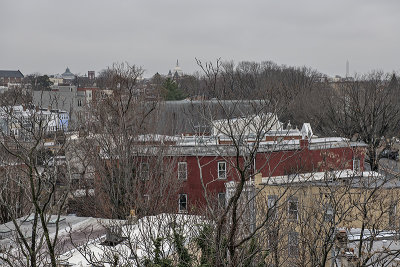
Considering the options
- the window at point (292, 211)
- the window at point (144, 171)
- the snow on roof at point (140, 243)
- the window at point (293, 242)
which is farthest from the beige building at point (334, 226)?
the window at point (144, 171)

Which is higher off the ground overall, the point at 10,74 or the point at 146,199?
the point at 10,74

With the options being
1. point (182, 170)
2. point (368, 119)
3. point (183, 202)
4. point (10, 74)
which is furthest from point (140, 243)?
point (10, 74)

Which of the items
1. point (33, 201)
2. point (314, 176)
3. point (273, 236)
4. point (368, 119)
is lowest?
point (273, 236)

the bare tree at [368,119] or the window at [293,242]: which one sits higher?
the bare tree at [368,119]

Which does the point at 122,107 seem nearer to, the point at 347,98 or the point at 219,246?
the point at 219,246

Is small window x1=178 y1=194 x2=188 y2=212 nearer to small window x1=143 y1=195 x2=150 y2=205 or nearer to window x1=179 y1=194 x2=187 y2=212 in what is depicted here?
window x1=179 y1=194 x2=187 y2=212

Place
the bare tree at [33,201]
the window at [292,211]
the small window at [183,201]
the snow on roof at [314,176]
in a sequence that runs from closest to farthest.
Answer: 1. the bare tree at [33,201]
2. the snow on roof at [314,176]
3. the window at [292,211]
4. the small window at [183,201]

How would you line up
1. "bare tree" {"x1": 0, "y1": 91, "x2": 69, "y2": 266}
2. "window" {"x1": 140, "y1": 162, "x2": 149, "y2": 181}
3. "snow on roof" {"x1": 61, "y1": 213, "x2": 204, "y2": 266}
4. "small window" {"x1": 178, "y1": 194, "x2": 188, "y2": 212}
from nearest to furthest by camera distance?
"bare tree" {"x1": 0, "y1": 91, "x2": 69, "y2": 266}
"snow on roof" {"x1": 61, "y1": 213, "x2": 204, "y2": 266}
"window" {"x1": 140, "y1": 162, "x2": 149, "y2": 181}
"small window" {"x1": 178, "y1": 194, "x2": 188, "y2": 212}

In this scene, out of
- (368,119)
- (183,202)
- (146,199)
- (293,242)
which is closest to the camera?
(293,242)

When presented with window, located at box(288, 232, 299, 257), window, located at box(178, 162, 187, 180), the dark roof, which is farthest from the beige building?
the dark roof

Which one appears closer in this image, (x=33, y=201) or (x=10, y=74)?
(x=33, y=201)

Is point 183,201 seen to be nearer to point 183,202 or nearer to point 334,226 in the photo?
point 183,202

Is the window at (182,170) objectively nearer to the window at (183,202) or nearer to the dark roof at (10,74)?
the window at (183,202)

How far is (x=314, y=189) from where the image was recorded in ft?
48.0
